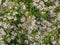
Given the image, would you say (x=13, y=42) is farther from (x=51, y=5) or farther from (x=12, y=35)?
(x=51, y=5)

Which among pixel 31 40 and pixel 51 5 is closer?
pixel 31 40

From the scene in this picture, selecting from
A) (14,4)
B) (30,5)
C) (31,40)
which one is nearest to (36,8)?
(30,5)

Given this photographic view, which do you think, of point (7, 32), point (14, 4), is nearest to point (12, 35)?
point (7, 32)

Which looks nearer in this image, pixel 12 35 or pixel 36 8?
pixel 12 35

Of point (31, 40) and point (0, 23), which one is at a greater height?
point (0, 23)

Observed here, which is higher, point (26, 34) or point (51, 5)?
point (51, 5)

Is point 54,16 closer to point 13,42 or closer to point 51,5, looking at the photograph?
point 51,5

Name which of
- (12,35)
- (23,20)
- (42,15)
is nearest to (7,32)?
(12,35)
